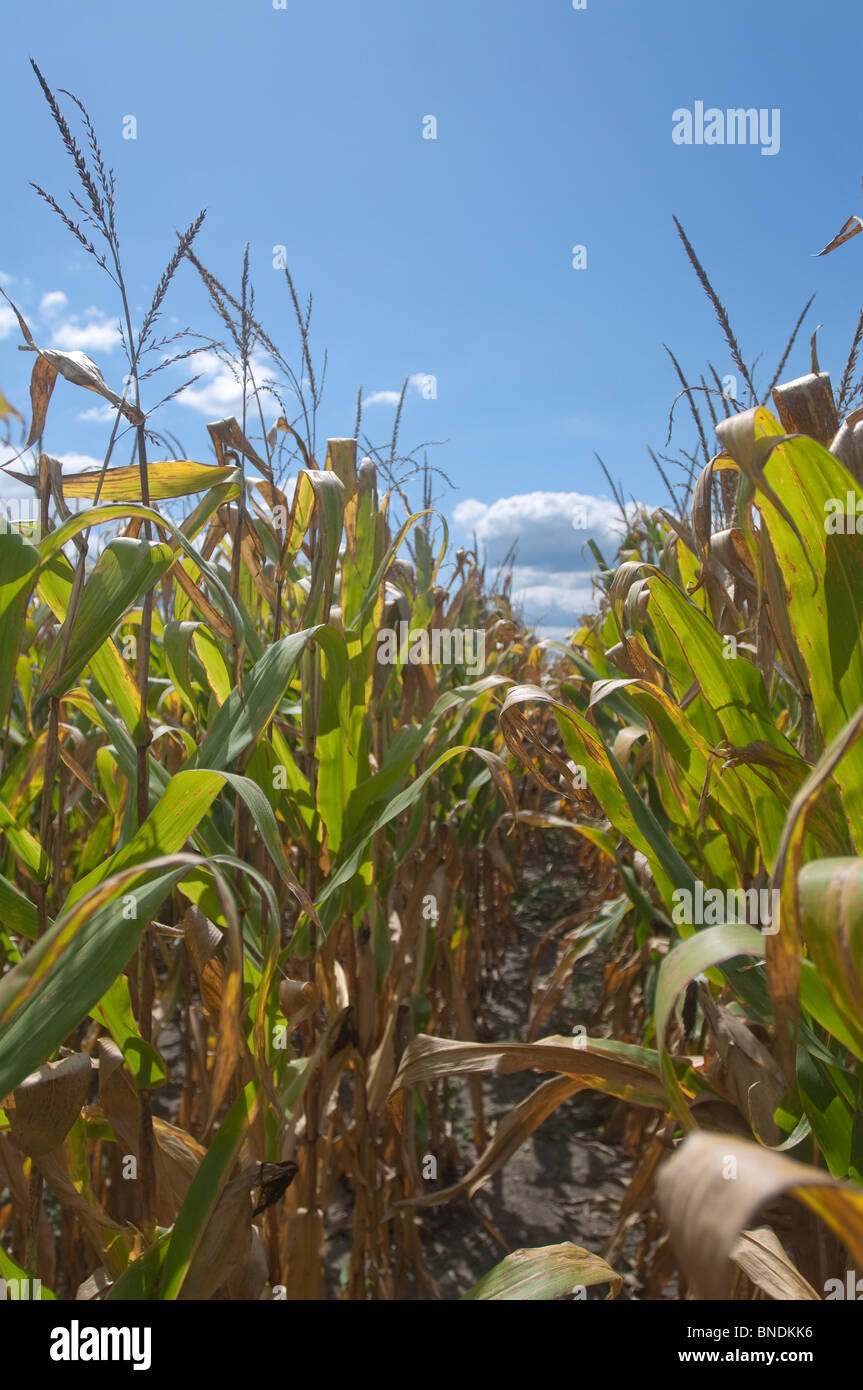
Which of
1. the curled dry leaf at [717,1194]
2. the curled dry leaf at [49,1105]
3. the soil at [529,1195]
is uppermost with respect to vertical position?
the curled dry leaf at [717,1194]

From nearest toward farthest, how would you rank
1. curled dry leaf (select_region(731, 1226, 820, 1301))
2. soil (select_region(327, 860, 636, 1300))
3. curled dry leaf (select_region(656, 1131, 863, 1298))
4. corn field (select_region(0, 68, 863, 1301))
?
curled dry leaf (select_region(656, 1131, 863, 1298)), corn field (select_region(0, 68, 863, 1301)), curled dry leaf (select_region(731, 1226, 820, 1301)), soil (select_region(327, 860, 636, 1300))

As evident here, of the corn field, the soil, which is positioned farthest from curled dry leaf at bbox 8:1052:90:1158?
the soil

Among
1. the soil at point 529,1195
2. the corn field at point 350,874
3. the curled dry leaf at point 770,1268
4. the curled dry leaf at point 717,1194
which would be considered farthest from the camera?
the soil at point 529,1195

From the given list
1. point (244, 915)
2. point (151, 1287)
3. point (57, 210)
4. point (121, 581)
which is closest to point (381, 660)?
point (244, 915)

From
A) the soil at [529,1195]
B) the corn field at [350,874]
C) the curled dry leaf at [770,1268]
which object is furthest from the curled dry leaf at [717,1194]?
the soil at [529,1195]

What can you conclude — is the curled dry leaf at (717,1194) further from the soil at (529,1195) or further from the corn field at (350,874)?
the soil at (529,1195)

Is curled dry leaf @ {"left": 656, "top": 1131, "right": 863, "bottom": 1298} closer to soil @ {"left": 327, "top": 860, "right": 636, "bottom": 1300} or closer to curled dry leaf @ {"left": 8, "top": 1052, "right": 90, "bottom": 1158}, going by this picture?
curled dry leaf @ {"left": 8, "top": 1052, "right": 90, "bottom": 1158}

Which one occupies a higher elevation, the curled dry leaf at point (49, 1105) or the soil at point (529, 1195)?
the curled dry leaf at point (49, 1105)

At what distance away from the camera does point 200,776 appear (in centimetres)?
61

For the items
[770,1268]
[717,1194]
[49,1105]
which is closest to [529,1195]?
[770,1268]

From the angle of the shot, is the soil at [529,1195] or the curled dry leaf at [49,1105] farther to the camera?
the soil at [529,1195]

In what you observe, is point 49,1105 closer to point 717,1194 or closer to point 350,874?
point 350,874
